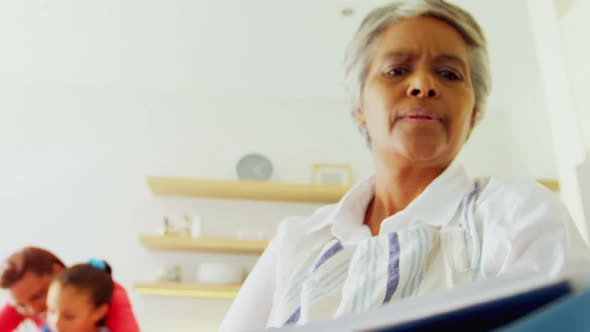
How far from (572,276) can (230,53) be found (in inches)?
130

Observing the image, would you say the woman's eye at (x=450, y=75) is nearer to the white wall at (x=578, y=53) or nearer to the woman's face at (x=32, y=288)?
the white wall at (x=578, y=53)

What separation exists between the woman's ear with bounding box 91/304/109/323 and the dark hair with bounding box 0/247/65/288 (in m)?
0.33

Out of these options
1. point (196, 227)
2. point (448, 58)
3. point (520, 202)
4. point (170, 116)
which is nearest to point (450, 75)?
point (448, 58)

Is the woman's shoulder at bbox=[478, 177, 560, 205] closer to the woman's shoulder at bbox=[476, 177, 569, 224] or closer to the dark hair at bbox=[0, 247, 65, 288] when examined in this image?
the woman's shoulder at bbox=[476, 177, 569, 224]

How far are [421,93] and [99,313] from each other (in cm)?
139

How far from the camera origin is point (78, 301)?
1.80m

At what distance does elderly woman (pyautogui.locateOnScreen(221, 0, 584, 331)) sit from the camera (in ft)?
2.21

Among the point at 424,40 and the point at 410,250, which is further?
the point at 424,40

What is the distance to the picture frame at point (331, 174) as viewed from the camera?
3664 mm

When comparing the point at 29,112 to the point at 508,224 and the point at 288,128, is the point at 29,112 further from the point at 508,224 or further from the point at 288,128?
the point at 508,224

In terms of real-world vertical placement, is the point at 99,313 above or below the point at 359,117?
below

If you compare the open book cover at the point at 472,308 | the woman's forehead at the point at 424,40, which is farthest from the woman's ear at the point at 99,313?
the open book cover at the point at 472,308

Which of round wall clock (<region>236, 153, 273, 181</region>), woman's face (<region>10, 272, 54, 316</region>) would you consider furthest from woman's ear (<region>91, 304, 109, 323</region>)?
round wall clock (<region>236, 153, 273, 181</region>)

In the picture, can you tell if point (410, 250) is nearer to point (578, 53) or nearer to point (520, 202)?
point (520, 202)
